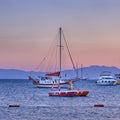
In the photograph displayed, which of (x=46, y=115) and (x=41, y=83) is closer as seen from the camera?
(x=46, y=115)

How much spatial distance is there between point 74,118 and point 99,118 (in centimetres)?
346

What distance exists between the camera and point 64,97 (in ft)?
389

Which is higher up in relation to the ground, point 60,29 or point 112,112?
point 60,29

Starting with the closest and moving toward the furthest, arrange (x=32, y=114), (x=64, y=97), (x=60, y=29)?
(x=32, y=114)
(x=64, y=97)
(x=60, y=29)

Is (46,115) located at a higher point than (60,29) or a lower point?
lower

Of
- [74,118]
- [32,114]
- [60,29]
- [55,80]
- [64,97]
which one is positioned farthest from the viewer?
[55,80]

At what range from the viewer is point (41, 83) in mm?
194875

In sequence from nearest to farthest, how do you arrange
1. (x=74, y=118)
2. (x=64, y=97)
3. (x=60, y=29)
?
(x=74, y=118)
(x=64, y=97)
(x=60, y=29)

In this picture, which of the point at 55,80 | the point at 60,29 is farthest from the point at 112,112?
the point at 55,80

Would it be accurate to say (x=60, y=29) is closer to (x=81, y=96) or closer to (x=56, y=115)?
(x=81, y=96)

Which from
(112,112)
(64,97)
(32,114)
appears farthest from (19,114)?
(64,97)

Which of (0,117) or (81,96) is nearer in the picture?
(0,117)

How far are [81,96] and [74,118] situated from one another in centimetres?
5360

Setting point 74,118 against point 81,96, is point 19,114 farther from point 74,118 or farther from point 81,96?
point 81,96
